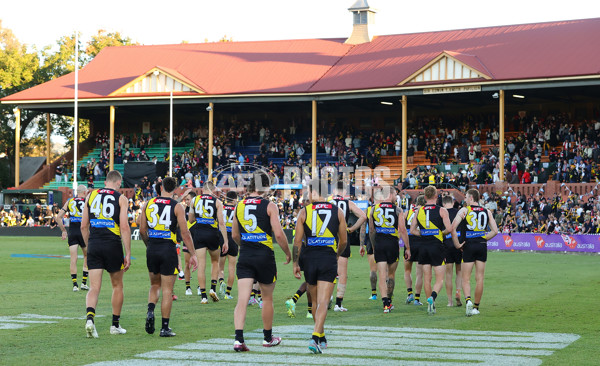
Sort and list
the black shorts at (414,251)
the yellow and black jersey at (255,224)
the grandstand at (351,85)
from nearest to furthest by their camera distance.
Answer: the yellow and black jersey at (255,224) < the black shorts at (414,251) < the grandstand at (351,85)

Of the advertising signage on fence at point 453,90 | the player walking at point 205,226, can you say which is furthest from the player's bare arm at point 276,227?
the advertising signage on fence at point 453,90

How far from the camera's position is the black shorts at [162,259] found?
A: 450 inches

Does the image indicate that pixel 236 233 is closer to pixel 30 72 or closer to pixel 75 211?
pixel 75 211

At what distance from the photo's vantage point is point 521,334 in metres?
11.7

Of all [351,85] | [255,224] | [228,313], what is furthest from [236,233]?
[351,85]

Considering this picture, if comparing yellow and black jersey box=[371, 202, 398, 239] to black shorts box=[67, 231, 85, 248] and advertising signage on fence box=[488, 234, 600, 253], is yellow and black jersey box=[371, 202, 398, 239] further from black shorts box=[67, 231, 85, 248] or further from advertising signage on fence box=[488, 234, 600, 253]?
advertising signage on fence box=[488, 234, 600, 253]

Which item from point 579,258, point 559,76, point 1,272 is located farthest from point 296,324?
point 559,76

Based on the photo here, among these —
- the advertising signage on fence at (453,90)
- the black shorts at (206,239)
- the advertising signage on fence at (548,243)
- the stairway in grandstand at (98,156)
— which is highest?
the advertising signage on fence at (453,90)

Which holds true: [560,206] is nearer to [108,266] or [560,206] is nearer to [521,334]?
[521,334]

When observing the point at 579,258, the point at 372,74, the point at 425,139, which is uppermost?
the point at 372,74

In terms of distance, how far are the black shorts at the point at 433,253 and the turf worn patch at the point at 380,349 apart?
2369mm

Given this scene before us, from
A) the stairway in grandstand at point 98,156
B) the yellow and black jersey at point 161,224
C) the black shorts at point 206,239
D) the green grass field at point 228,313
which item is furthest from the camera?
the stairway in grandstand at point 98,156

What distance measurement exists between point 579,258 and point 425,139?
1802 cm

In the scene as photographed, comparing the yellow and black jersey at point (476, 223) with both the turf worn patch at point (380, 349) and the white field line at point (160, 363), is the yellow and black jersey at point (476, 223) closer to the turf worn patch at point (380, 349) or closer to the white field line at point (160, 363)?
the turf worn patch at point (380, 349)
